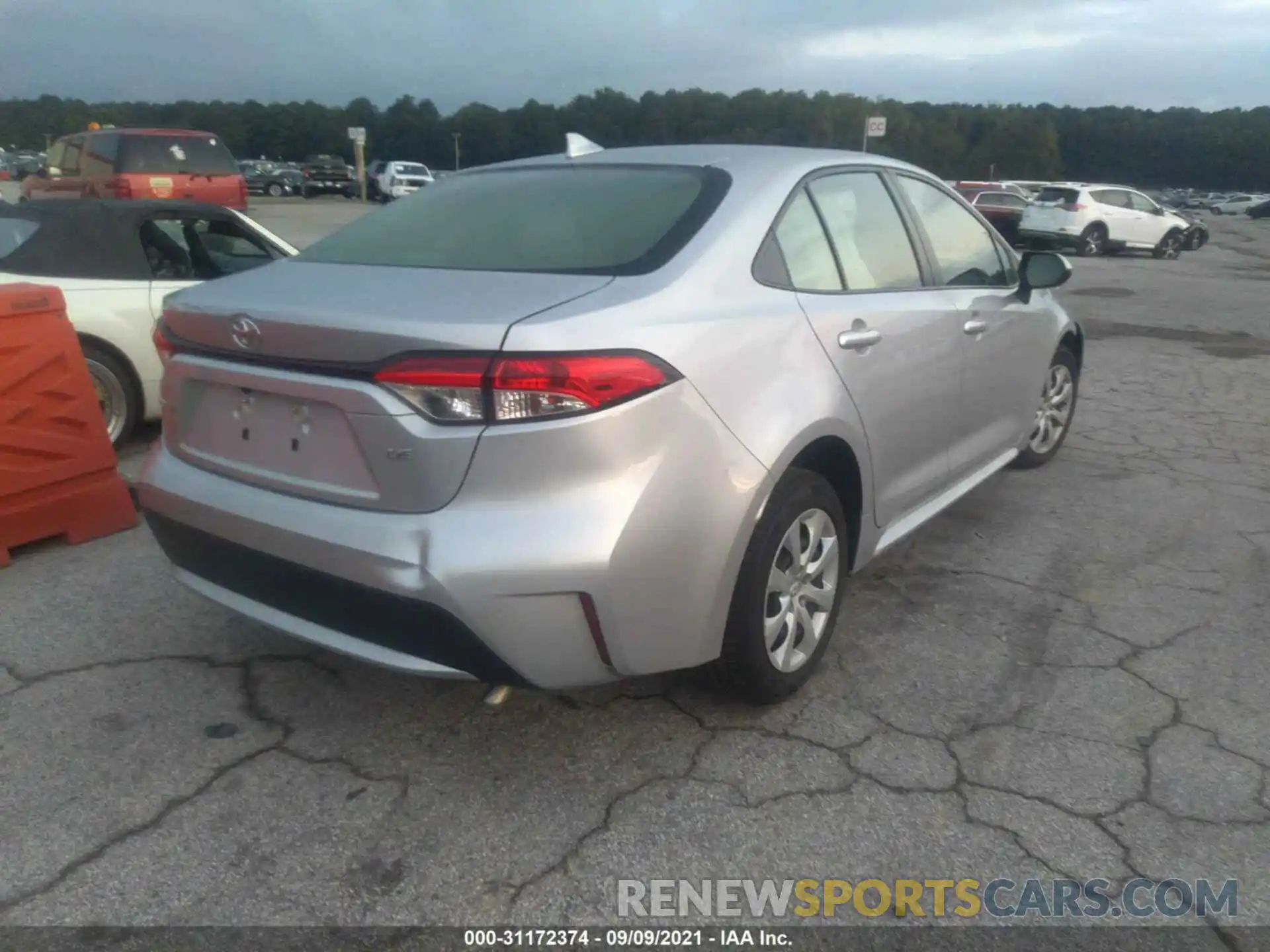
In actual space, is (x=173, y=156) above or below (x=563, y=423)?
above

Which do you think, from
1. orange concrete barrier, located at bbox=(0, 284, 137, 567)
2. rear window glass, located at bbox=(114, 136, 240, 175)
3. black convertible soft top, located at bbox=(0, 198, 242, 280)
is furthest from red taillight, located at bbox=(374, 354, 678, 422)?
rear window glass, located at bbox=(114, 136, 240, 175)

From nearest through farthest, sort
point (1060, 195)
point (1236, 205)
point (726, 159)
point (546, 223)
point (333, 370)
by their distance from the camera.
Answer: point (333, 370) < point (546, 223) < point (726, 159) < point (1060, 195) < point (1236, 205)

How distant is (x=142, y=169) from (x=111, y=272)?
33.4ft

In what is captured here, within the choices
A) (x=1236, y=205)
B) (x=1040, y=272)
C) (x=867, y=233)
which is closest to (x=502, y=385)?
(x=867, y=233)

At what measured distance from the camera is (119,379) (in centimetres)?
546

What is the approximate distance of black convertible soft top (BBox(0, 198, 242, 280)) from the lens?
5.43 m

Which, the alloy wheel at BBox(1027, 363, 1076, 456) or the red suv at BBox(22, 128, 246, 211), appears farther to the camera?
the red suv at BBox(22, 128, 246, 211)

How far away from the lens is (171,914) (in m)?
2.26

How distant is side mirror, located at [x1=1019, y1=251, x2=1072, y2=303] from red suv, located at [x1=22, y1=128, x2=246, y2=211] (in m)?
12.0

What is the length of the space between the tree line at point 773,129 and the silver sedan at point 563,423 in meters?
41.3

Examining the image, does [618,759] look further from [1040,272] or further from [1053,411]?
[1053,411]

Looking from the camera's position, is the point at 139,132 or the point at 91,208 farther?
the point at 139,132

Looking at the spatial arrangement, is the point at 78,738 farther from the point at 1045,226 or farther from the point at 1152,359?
the point at 1045,226

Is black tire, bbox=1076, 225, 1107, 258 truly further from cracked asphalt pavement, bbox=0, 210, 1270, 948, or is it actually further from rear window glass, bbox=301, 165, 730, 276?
rear window glass, bbox=301, 165, 730, 276
